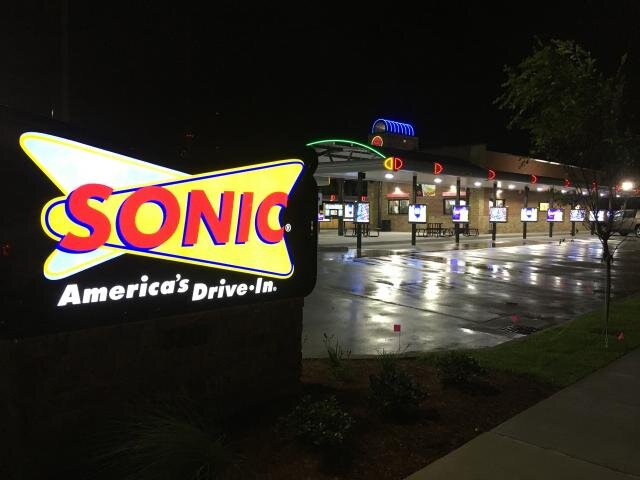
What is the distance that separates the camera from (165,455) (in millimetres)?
3285

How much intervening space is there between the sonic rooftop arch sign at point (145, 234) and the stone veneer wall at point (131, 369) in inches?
5.5

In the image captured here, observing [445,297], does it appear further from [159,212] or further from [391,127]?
[391,127]

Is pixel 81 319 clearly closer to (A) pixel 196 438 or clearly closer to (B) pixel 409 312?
(A) pixel 196 438

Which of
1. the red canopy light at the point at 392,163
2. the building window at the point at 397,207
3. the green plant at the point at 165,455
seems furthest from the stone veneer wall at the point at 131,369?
the building window at the point at 397,207

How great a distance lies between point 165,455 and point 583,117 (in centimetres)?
763

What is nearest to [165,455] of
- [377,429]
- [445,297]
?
[377,429]

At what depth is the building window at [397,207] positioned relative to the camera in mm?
44500

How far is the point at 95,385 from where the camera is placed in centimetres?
375

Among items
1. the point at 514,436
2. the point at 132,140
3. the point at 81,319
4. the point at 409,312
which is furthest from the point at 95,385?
the point at 409,312

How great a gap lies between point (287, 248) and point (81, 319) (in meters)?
2.03

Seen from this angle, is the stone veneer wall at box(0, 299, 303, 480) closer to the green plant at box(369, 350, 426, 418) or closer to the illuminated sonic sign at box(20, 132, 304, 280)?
the illuminated sonic sign at box(20, 132, 304, 280)

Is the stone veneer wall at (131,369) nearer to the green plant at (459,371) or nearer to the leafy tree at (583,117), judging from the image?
the green plant at (459,371)

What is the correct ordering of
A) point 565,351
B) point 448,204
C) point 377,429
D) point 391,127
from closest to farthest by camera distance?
point 377,429 → point 565,351 → point 448,204 → point 391,127

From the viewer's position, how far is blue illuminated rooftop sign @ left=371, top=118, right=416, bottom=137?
157ft
